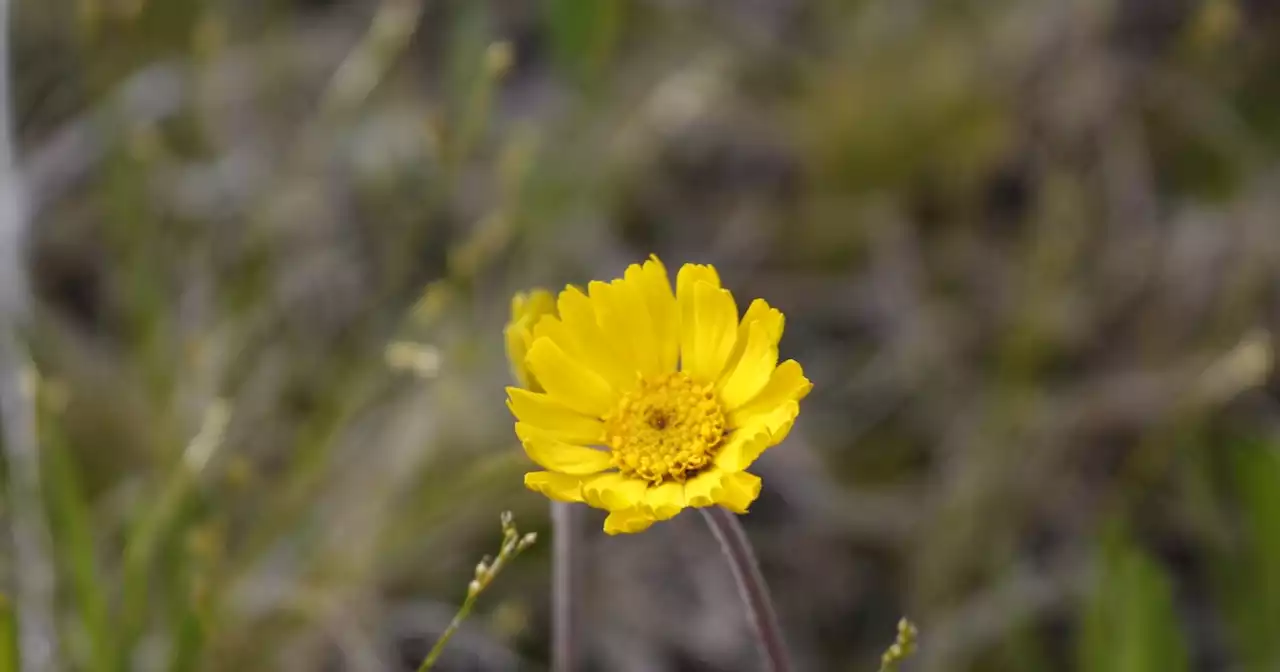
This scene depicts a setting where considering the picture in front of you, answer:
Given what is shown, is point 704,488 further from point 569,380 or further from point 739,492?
point 569,380

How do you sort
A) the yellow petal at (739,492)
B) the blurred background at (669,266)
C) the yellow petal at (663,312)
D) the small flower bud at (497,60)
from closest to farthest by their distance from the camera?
the yellow petal at (739,492) → the yellow petal at (663,312) → the small flower bud at (497,60) → the blurred background at (669,266)

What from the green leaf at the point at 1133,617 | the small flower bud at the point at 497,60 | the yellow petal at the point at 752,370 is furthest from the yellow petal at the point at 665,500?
the green leaf at the point at 1133,617

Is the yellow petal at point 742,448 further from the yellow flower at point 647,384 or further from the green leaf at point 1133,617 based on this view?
the green leaf at point 1133,617

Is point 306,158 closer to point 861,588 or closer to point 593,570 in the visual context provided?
point 593,570

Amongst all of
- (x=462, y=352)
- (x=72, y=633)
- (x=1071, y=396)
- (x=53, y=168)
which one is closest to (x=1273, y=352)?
(x=1071, y=396)

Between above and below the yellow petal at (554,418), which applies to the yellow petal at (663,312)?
above

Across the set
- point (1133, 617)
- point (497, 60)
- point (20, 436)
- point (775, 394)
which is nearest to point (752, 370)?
point (775, 394)
